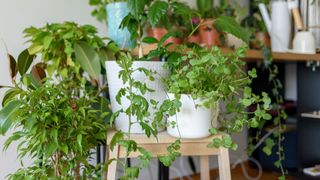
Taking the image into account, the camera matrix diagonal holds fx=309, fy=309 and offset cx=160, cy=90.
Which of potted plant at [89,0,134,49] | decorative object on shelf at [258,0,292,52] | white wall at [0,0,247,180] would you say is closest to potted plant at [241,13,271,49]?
decorative object on shelf at [258,0,292,52]

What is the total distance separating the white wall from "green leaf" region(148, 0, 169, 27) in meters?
0.71

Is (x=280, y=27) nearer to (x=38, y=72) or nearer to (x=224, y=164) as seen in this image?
(x=224, y=164)

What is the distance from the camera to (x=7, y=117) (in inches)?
32.7

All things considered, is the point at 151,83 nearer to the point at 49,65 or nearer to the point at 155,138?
the point at 155,138

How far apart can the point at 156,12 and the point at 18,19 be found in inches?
30.3

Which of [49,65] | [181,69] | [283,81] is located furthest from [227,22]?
[283,81]

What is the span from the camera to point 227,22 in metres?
Answer: 1.01

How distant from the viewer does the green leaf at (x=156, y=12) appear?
3.08 ft

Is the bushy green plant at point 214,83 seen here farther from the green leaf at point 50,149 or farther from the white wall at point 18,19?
the white wall at point 18,19

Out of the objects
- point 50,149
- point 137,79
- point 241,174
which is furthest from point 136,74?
point 241,174

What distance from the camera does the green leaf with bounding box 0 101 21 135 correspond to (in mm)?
828

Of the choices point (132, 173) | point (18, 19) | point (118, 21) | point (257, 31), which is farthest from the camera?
point (257, 31)

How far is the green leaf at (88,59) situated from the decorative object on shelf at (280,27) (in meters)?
0.97

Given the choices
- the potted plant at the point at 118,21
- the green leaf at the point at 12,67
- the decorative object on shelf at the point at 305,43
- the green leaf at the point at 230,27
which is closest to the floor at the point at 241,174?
the decorative object on shelf at the point at 305,43
